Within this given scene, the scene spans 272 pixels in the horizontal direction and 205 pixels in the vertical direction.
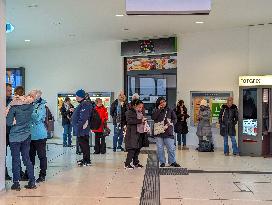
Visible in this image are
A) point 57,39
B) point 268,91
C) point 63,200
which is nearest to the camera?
point 63,200

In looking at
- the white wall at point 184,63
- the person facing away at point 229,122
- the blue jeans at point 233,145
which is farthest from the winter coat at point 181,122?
the blue jeans at point 233,145

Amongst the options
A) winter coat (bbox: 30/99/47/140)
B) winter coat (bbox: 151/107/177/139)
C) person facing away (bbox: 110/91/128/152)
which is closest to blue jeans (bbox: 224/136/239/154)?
person facing away (bbox: 110/91/128/152)

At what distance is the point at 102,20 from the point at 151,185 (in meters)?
5.25

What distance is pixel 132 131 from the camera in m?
8.50

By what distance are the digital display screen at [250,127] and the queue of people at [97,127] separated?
270 millimetres

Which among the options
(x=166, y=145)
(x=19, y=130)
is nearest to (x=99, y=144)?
(x=166, y=145)

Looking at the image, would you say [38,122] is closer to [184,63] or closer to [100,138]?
[100,138]

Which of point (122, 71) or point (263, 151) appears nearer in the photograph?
point (263, 151)

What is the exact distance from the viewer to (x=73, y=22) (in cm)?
1123

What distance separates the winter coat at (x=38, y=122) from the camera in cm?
698

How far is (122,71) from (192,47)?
106 inches

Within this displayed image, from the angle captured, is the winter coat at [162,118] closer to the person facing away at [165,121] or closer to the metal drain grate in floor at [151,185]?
the person facing away at [165,121]

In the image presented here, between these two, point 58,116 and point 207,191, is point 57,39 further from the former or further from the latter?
point 207,191

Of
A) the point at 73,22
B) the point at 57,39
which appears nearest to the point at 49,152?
the point at 73,22
